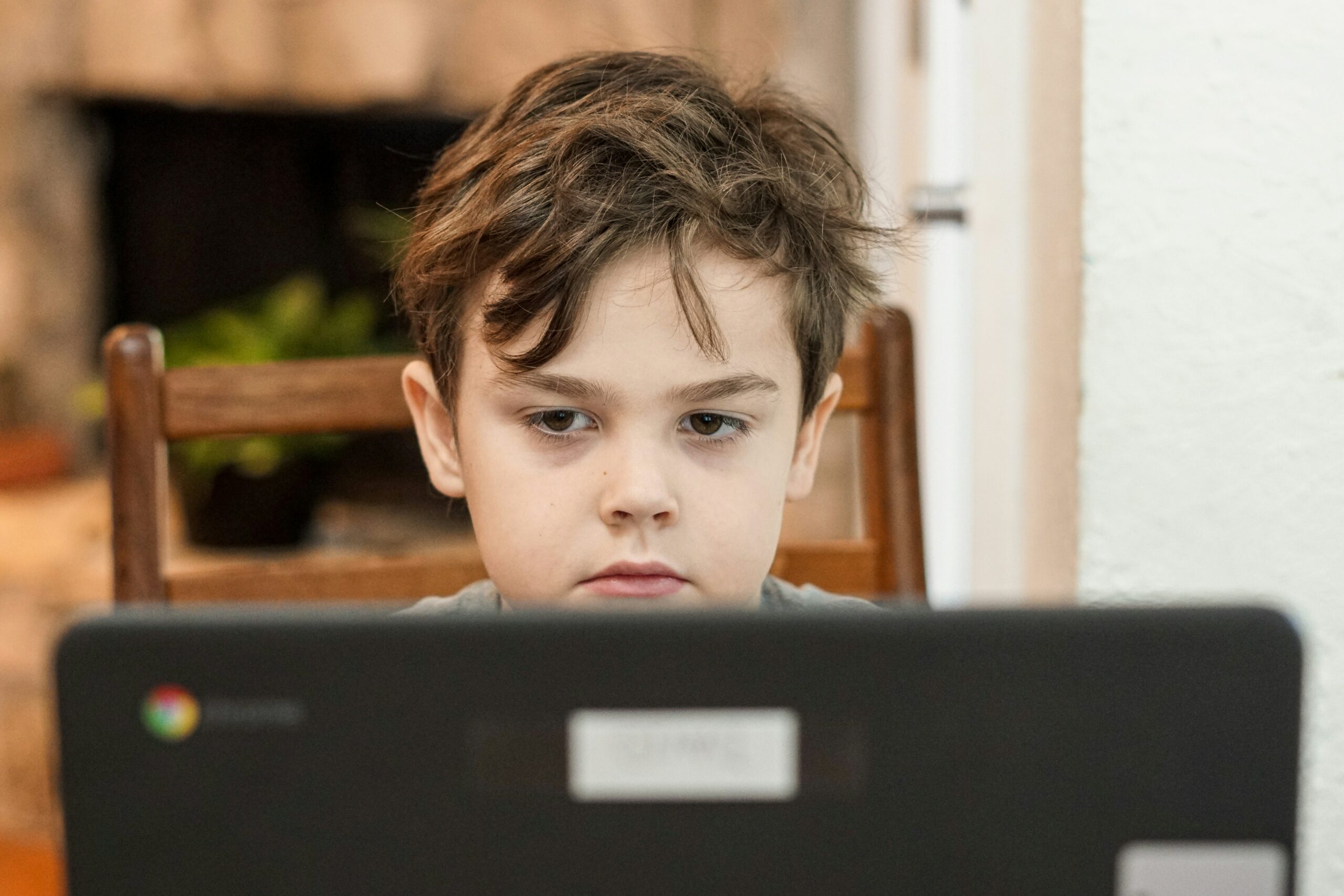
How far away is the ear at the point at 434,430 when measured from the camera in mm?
707

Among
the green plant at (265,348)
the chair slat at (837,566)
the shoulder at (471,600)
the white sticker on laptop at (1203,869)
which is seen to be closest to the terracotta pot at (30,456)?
the green plant at (265,348)

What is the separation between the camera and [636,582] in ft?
1.96

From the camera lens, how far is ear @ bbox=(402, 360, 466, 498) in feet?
2.32

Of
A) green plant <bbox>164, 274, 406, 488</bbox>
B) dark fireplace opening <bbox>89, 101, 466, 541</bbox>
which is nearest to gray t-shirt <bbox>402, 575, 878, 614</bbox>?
green plant <bbox>164, 274, 406, 488</bbox>

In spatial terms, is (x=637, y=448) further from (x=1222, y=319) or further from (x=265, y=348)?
(x=265, y=348)

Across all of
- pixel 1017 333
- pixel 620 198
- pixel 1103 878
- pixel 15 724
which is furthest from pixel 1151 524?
pixel 15 724

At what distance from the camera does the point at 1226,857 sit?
9.4 inches

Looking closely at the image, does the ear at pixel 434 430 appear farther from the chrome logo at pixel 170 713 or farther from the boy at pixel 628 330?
the chrome logo at pixel 170 713

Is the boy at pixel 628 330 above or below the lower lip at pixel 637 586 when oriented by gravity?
above

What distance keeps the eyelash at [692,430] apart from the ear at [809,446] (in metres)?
0.09

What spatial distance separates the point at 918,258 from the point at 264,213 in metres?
1.89

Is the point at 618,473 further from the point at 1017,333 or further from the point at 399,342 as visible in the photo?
the point at 399,342

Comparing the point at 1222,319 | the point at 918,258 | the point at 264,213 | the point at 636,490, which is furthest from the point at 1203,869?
the point at 264,213

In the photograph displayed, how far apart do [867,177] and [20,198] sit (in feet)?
6.98
